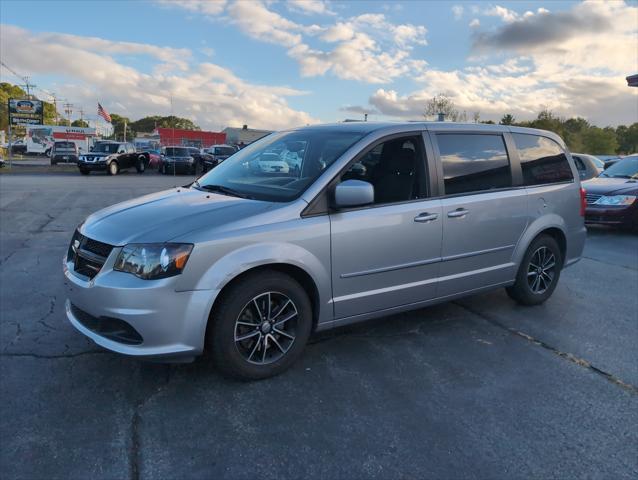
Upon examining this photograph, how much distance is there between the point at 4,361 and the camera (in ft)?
11.4

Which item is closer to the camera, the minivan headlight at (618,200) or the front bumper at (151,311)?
the front bumper at (151,311)

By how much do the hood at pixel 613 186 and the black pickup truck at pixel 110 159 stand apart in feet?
72.2

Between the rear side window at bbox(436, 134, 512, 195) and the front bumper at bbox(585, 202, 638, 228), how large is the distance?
20.2 feet

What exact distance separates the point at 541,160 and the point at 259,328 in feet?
11.6

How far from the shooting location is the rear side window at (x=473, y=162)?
4.18 meters

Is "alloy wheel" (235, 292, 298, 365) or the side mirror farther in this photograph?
the side mirror

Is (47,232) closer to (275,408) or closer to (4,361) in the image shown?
(4,361)

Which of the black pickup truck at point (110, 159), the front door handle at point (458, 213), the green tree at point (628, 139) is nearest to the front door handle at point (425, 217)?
the front door handle at point (458, 213)

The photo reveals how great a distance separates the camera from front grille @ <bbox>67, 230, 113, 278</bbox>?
122 inches

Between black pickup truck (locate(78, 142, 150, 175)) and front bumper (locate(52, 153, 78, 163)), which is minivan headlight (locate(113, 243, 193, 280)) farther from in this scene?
front bumper (locate(52, 153, 78, 163))

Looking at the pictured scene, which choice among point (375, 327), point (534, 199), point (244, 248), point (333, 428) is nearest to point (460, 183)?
point (534, 199)

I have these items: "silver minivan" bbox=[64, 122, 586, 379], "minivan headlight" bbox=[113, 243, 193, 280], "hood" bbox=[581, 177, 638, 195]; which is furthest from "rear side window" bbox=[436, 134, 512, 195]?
"hood" bbox=[581, 177, 638, 195]

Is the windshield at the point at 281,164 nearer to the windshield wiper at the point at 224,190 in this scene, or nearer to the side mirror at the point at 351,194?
the windshield wiper at the point at 224,190

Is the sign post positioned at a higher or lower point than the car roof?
higher
